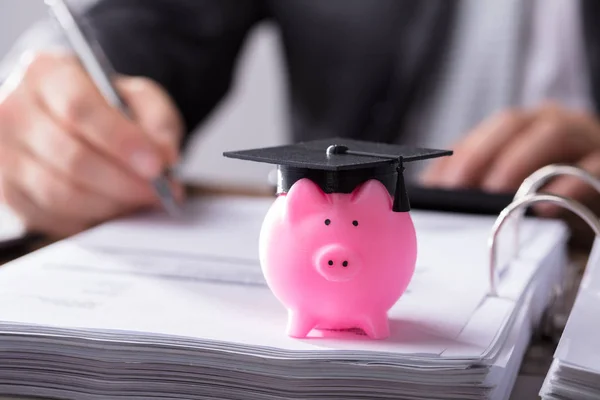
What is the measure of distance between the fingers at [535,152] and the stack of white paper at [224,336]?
299mm

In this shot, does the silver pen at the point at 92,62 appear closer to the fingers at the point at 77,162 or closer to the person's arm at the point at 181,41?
the fingers at the point at 77,162

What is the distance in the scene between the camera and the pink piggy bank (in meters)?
0.37

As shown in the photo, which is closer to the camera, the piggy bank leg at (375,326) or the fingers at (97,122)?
the piggy bank leg at (375,326)

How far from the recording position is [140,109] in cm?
81

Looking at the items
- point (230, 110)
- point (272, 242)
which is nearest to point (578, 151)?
point (272, 242)

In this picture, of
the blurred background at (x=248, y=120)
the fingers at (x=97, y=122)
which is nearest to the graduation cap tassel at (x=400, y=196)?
the fingers at (x=97, y=122)

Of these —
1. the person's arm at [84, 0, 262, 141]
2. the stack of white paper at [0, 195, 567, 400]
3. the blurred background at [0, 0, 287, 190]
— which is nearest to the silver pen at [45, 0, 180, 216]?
the stack of white paper at [0, 195, 567, 400]

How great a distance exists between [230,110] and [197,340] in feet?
5.35

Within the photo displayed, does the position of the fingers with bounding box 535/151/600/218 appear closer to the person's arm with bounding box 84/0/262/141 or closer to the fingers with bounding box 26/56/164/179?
the fingers with bounding box 26/56/164/179

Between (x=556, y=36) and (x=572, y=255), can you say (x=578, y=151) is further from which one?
(x=556, y=36)

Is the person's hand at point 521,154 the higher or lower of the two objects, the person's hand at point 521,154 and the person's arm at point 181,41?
the lower

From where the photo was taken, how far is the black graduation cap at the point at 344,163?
0.37 metres

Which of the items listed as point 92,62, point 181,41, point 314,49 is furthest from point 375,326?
point 314,49

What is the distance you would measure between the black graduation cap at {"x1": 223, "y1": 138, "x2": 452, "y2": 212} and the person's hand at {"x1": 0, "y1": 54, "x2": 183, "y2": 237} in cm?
30
